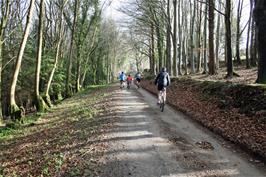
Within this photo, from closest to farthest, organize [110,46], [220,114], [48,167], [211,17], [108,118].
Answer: [48,167] → [220,114] → [108,118] → [211,17] → [110,46]

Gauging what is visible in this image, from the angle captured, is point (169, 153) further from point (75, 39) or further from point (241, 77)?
point (75, 39)

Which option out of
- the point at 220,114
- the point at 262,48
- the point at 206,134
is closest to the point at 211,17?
the point at 262,48

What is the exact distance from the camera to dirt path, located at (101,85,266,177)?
8414mm

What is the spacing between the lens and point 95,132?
506 inches

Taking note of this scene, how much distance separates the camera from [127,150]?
33.1 ft

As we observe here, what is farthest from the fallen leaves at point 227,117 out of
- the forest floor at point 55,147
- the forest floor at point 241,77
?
the forest floor at point 55,147

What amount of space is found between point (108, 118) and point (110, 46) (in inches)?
2184

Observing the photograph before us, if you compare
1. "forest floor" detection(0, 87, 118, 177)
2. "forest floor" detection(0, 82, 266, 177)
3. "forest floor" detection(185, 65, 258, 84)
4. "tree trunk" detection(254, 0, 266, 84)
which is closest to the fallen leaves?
"forest floor" detection(0, 82, 266, 177)

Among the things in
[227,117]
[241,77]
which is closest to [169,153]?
[227,117]

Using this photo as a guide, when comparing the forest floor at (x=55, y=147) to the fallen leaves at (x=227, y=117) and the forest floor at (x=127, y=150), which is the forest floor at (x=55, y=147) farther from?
the fallen leaves at (x=227, y=117)

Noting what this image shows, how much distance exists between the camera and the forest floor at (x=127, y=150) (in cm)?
862

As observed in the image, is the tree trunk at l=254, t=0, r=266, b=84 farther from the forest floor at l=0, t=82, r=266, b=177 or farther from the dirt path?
the dirt path

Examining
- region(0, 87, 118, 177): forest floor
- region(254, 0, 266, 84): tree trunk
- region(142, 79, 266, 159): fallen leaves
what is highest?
region(254, 0, 266, 84): tree trunk

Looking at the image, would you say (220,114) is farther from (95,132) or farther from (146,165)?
(146,165)
